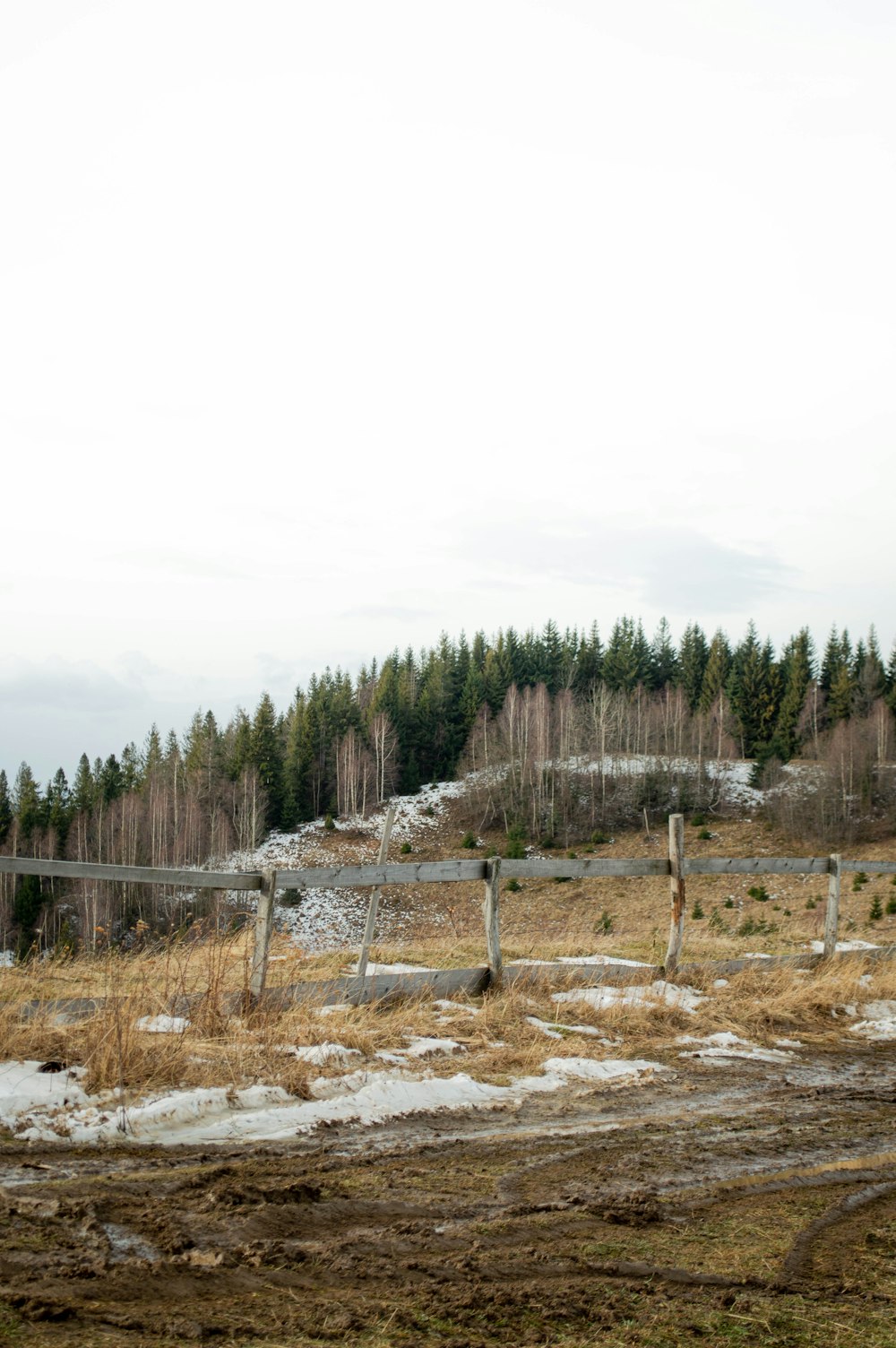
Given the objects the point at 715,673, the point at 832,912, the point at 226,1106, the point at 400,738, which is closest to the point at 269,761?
the point at 400,738

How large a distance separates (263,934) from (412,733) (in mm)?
85542

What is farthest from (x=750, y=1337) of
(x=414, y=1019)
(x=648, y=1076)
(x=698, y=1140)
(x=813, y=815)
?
(x=813, y=815)

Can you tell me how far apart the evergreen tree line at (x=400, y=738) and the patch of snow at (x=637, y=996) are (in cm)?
5380

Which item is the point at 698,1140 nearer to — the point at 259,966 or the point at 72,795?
the point at 259,966

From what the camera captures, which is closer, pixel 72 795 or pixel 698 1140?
pixel 698 1140

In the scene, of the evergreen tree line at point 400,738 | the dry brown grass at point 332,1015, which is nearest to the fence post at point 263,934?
the dry brown grass at point 332,1015

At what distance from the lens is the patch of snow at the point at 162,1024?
6.46 metres

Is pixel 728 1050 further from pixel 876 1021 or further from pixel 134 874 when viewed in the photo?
pixel 134 874

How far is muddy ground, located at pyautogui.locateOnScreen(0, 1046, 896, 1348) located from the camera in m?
2.96

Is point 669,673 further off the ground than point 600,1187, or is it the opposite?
point 669,673

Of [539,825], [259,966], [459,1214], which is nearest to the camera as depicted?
[459,1214]

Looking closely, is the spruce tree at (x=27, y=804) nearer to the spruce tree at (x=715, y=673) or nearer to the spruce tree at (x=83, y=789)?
the spruce tree at (x=83, y=789)

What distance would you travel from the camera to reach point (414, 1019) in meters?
7.90

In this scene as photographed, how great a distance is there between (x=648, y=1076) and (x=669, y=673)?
331ft
